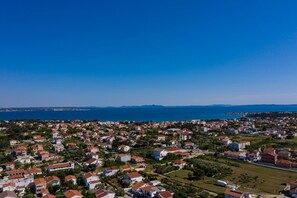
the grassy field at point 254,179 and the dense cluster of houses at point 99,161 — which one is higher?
the dense cluster of houses at point 99,161

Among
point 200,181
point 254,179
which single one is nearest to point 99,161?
point 200,181

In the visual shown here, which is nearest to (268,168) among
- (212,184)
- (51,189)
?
(212,184)

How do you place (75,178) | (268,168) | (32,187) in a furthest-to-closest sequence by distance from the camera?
1. (268,168)
2. (75,178)
3. (32,187)

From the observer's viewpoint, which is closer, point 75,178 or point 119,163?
point 75,178

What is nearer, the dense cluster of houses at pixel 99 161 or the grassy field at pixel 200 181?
the dense cluster of houses at pixel 99 161

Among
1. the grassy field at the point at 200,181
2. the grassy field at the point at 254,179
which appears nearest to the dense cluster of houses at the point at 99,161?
the grassy field at the point at 200,181

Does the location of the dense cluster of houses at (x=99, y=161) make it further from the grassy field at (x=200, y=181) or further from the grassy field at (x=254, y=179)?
the grassy field at (x=254, y=179)

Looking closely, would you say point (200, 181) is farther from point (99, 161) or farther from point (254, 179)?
point (99, 161)

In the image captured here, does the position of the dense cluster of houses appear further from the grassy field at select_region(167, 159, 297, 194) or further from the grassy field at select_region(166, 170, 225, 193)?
the grassy field at select_region(167, 159, 297, 194)

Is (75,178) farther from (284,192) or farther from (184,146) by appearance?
(184,146)
